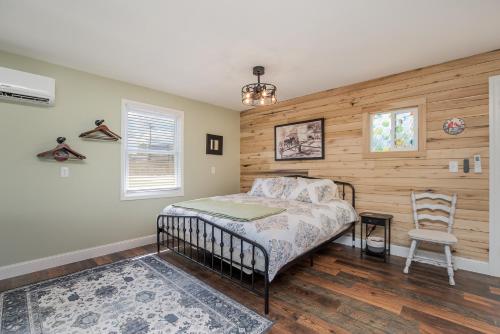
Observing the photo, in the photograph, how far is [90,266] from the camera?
282 centimetres

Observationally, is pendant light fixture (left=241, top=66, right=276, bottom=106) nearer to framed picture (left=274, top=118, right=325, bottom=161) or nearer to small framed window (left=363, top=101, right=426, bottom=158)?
framed picture (left=274, top=118, right=325, bottom=161)

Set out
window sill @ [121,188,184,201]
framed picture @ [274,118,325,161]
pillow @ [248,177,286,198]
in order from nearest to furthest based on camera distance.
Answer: window sill @ [121,188,184,201] < pillow @ [248,177,286,198] < framed picture @ [274,118,325,161]

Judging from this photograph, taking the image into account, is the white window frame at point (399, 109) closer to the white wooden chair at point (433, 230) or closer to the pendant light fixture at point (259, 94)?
the white wooden chair at point (433, 230)

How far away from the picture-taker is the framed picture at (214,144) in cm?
447

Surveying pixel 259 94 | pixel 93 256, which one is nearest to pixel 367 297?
pixel 259 94

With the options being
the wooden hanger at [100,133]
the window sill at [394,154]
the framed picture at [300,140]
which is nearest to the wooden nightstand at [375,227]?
the window sill at [394,154]

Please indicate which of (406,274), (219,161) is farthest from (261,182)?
(406,274)

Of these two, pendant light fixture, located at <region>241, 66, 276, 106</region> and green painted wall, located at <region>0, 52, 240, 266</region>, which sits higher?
pendant light fixture, located at <region>241, 66, 276, 106</region>

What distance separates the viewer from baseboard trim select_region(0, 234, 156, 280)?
255 centimetres

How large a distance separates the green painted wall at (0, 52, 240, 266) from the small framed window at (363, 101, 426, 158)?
311 centimetres

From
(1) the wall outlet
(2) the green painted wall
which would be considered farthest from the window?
(1) the wall outlet

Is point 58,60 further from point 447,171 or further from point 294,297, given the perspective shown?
point 447,171

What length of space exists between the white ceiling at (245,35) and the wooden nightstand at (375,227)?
6.23ft

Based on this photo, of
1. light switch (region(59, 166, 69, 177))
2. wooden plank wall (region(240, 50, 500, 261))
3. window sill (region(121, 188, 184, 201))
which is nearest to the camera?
wooden plank wall (region(240, 50, 500, 261))
